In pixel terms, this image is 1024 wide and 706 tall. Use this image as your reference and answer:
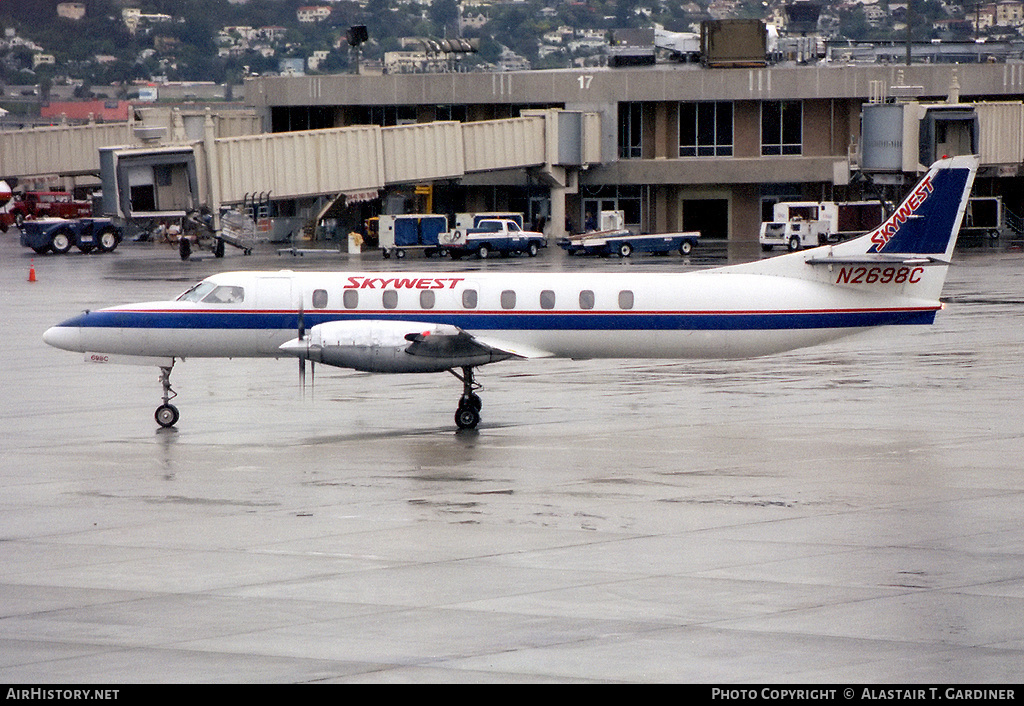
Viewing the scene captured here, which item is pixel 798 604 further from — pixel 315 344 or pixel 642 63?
pixel 642 63

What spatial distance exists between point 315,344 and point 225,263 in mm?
48596

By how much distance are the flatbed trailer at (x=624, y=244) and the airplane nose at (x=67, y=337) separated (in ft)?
172

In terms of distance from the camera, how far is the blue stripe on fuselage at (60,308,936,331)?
2852 cm

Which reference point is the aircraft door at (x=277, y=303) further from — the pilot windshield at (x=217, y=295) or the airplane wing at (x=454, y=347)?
the airplane wing at (x=454, y=347)

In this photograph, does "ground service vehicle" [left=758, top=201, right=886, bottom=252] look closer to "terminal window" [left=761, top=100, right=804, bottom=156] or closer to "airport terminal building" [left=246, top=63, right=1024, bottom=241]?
"airport terminal building" [left=246, top=63, right=1024, bottom=241]

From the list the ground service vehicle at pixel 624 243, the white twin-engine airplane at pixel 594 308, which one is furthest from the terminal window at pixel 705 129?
the white twin-engine airplane at pixel 594 308

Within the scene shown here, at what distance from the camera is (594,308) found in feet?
94.0

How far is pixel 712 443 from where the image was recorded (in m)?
26.3

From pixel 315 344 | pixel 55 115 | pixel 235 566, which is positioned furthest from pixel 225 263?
pixel 55 115

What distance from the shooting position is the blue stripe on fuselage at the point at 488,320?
28.5 meters

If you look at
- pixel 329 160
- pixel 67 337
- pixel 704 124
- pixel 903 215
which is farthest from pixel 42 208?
pixel 903 215

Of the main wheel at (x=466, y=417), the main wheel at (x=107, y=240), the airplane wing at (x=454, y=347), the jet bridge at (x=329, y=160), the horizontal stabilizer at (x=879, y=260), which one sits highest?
the jet bridge at (x=329, y=160)

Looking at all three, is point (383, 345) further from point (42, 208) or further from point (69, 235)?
point (42, 208)
